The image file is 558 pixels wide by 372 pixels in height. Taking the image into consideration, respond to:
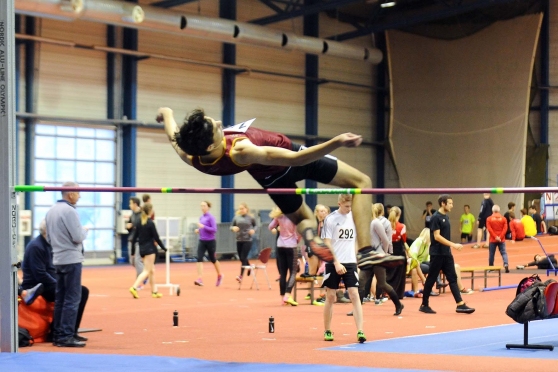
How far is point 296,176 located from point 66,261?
3.34 metres

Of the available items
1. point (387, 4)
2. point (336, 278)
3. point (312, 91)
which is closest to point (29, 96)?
point (312, 91)

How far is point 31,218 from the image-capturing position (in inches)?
895

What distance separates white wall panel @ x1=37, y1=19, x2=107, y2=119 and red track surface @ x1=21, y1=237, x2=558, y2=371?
270 inches

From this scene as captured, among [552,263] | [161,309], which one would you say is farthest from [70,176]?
[552,263]

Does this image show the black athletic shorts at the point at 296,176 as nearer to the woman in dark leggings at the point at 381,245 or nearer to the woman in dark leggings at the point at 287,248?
the woman in dark leggings at the point at 381,245

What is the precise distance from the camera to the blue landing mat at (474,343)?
8633 mm

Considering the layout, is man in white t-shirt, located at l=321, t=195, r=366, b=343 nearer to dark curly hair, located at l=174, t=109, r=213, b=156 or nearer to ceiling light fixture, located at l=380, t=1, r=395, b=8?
dark curly hair, located at l=174, t=109, r=213, b=156

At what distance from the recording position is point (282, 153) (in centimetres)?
609

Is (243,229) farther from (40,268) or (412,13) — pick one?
(412,13)

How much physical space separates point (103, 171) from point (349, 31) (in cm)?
1138

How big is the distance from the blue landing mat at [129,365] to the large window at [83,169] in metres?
16.0

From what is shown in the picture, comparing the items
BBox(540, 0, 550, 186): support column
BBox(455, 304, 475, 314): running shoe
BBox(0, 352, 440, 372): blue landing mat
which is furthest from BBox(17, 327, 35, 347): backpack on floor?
BBox(540, 0, 550, 186): support column

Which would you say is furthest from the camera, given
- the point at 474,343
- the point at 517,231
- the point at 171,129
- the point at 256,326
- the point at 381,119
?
the point at 381,119

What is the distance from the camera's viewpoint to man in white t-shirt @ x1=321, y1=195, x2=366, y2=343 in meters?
9.59
